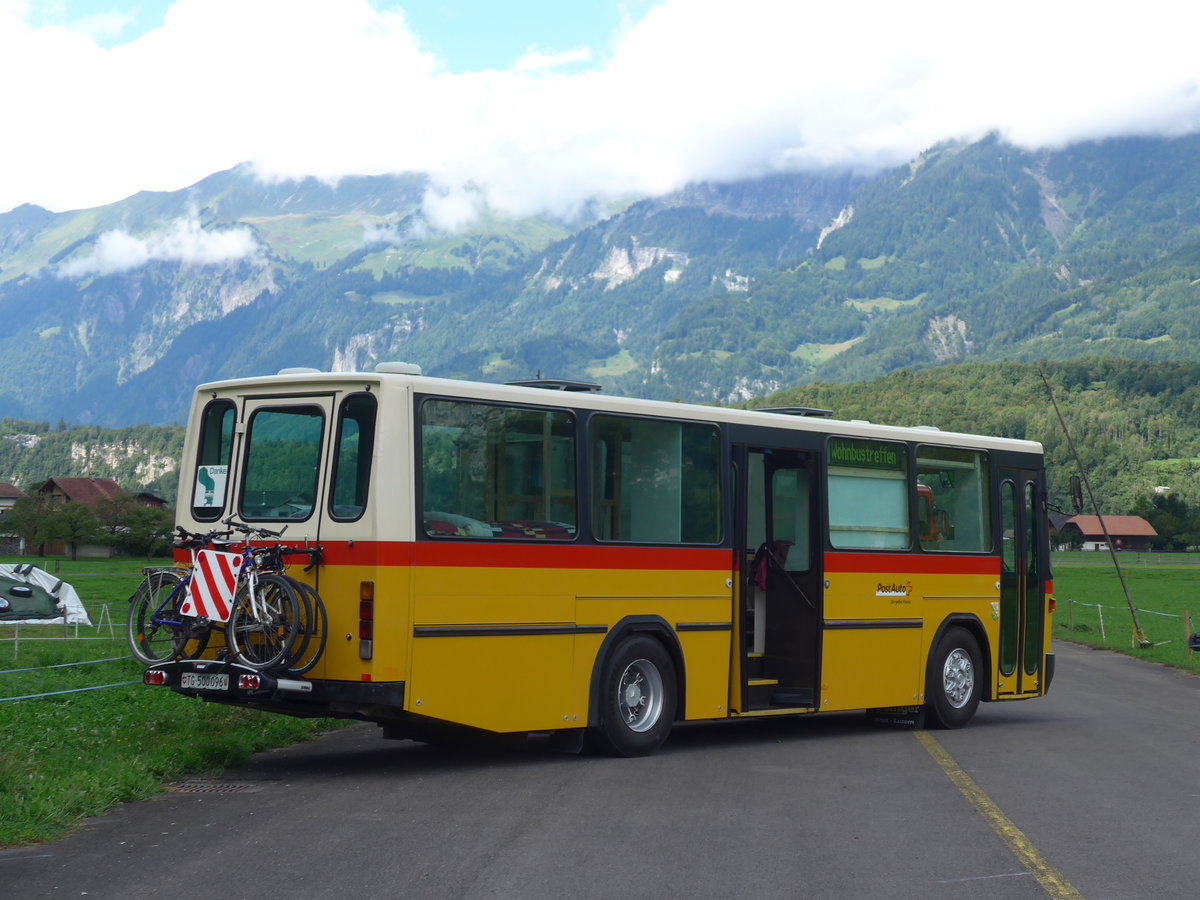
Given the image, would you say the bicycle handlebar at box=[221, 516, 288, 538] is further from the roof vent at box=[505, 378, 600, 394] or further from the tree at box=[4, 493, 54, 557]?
the tree at box=[4, 493, 54, 557]

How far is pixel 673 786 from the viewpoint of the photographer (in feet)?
34.9

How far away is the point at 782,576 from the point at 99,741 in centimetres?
622

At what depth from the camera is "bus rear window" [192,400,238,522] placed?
11.8 metres

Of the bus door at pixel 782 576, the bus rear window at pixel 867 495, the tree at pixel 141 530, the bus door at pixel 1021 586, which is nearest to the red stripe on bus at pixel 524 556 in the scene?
the bus door at pixel 782 576

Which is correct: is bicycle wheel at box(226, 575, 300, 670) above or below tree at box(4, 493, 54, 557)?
below

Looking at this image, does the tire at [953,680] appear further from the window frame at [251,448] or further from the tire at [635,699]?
the window frame at [251,448]

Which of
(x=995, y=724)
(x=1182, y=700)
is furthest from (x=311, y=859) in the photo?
(x=1182, y=700)

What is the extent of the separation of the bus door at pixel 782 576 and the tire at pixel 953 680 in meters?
1.94

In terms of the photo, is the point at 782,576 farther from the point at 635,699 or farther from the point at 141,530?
the point at 141,530

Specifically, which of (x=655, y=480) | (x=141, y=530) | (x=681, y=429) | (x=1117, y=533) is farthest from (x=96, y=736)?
(x=1117, y=533)

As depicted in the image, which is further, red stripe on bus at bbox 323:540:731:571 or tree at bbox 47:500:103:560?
tree at bbox 47:500:103:560

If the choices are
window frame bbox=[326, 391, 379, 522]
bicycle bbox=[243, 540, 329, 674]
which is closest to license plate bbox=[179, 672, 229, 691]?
bicycle bbox=[243, 540, 329, 674]

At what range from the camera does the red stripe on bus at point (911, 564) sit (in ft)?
48.1

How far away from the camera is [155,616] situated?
11039 mm
